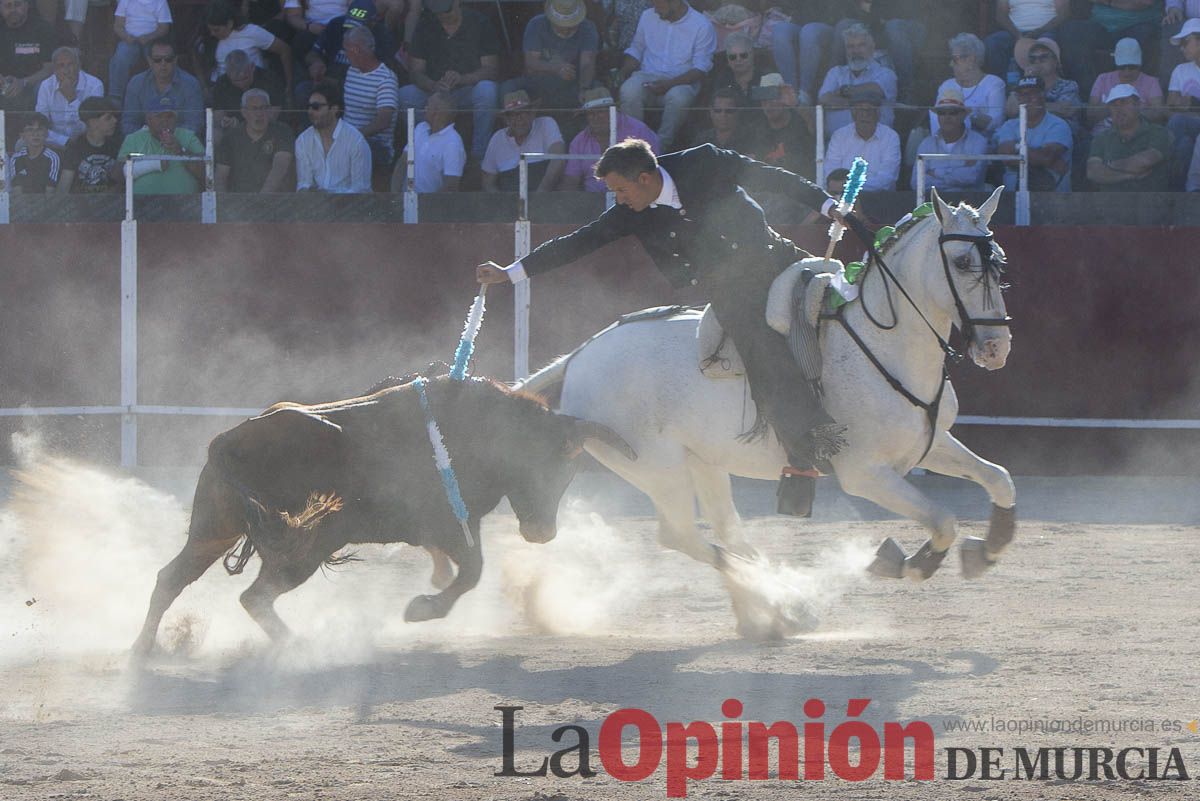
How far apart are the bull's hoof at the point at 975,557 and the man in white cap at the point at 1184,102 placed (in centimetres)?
577

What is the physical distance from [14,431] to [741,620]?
734 cm

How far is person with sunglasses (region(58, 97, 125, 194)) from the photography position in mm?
12023

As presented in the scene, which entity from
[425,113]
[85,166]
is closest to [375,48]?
[425,113]

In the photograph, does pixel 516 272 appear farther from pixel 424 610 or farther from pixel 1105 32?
pixel 1105 32

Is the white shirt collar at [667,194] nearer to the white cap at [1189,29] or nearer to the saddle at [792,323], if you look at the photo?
the saddle at [792,323]

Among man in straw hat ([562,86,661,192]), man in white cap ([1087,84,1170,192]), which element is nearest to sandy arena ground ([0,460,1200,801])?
man in white cap ([1087,84,1170,192])

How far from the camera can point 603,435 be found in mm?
6191

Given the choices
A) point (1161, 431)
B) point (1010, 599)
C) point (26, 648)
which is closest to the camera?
point (26, 648)

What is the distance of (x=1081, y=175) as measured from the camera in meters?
11.2

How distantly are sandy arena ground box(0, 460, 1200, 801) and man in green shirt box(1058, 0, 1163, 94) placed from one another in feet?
14.7

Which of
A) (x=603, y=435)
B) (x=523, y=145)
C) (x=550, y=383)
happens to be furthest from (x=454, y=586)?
(x=523, y=145)

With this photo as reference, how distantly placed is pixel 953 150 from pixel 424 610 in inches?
253

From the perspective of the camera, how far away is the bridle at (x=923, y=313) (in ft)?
19.1

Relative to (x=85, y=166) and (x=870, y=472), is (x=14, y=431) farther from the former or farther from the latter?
(x=870, y=472)
